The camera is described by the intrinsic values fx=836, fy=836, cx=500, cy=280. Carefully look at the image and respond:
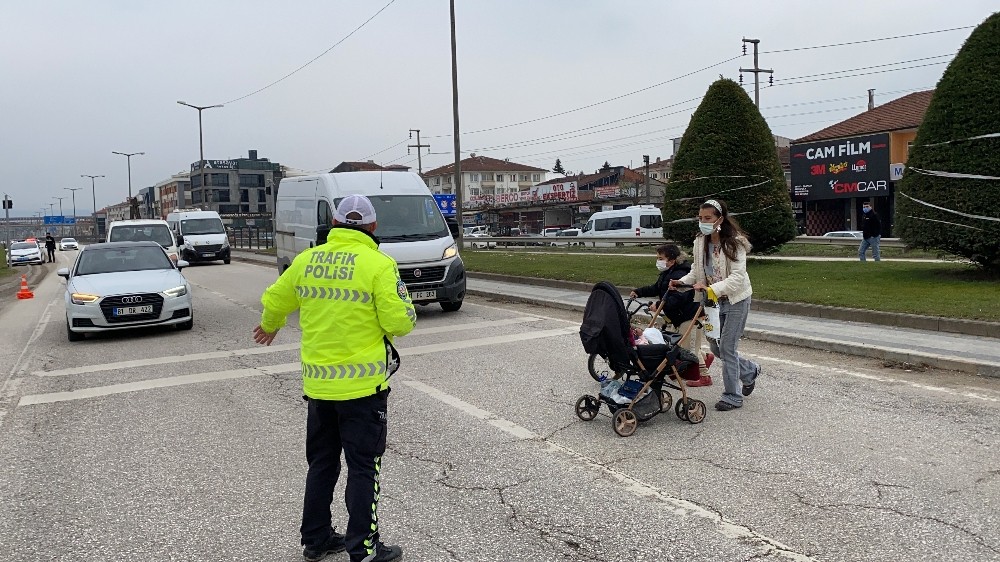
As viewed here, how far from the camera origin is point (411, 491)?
5.08m

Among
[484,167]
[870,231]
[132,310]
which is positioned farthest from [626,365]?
[484,167]

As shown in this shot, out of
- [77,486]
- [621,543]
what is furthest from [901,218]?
[77,486]

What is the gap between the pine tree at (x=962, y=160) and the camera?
14273 mm

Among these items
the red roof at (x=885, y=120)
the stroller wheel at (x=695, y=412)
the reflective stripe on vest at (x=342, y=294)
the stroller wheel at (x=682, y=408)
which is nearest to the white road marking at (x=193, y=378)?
the stroller wheel at (x=682, y=408)

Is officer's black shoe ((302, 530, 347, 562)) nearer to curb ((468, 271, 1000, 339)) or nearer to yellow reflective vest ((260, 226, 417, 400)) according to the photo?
yellow reflective vest ((260, 226, 417, 400))

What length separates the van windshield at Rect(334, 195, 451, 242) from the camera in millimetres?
14164

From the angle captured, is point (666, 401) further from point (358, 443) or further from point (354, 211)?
point (354, 211)

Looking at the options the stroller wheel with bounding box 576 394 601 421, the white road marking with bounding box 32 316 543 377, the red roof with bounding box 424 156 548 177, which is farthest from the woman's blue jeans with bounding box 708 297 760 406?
the red roof with bounding box 424 156 548 177

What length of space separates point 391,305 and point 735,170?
58.9 ft

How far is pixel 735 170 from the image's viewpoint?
2042cm

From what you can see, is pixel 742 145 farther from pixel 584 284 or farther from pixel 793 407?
pixel 793 407

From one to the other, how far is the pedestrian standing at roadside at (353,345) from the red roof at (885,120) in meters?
40.9

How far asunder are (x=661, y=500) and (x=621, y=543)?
27.3 inches

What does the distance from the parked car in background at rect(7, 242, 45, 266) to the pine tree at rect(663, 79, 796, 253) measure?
4439 centimetres
